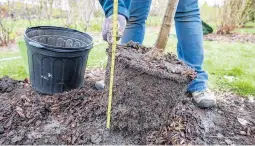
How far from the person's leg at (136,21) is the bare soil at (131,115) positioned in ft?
2.04

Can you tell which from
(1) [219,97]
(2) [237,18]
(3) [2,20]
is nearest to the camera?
(1) [219,97]

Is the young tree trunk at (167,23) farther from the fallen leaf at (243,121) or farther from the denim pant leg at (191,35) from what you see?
the fallen leaf at (243,121)

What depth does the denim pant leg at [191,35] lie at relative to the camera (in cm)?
212

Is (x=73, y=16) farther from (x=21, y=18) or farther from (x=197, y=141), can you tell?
(x=197, y=141)

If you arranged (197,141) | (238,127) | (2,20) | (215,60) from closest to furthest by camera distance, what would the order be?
(197,141)
(238,127)
(215,60)
(2,20)

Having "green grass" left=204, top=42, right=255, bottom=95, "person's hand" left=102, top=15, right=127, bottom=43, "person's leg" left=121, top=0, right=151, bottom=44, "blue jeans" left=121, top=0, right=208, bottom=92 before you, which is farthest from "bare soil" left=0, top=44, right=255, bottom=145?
"person's leg" left=121, top=0, right=151, bottom=44

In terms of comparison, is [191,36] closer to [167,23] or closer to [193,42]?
[193,42]

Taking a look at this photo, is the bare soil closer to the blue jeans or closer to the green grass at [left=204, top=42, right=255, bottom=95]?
the blue jeans

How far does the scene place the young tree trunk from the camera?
1721 millimetres

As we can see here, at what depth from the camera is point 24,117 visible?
180 cm

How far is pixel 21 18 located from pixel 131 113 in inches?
208

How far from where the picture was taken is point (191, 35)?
2139 millimetres

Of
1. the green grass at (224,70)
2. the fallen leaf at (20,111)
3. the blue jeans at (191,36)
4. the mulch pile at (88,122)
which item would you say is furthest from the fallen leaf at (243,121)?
the fallen leaf at (20,111)

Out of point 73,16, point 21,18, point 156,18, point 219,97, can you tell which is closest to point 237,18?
point 156,18
